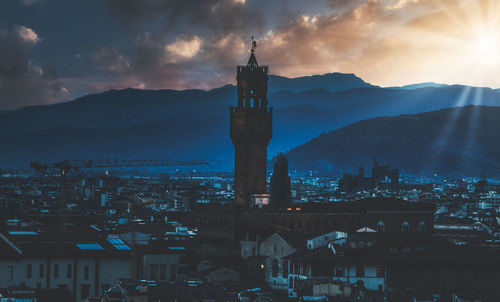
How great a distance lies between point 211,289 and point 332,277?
1165cm

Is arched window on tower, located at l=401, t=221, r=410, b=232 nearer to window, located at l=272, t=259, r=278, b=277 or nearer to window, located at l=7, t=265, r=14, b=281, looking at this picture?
window, located at l=272, t=259, r=278, b=277

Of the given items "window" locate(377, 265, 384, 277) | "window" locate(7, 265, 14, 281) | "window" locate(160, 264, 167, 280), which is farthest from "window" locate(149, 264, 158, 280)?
"window" locate(377, 265, 384, 277)

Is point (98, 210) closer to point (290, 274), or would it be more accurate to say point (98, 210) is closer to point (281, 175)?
point (281, 175)

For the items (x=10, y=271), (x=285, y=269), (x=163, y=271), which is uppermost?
(x=285, y=269)

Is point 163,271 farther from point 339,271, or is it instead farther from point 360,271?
point 360,271

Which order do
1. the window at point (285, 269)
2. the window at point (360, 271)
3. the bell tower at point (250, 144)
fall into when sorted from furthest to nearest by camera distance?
the bell tower at point (250, 144)
the window at point (285, 269)
the window at point (360, 271)

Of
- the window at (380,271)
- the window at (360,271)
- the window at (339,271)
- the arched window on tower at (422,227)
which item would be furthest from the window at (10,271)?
the arched window on tower at (422,227)

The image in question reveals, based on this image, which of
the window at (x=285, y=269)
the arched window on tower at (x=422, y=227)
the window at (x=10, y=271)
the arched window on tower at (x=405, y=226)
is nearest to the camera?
the window at (x=10, y=271)

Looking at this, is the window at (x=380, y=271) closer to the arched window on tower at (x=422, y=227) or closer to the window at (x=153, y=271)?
the window at (x=153, y=271)

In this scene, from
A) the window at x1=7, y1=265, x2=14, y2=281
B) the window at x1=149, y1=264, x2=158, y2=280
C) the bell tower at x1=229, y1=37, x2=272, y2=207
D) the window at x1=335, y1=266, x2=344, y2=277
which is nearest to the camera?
the window at x1=7, y1=265, x2=14, y2=281

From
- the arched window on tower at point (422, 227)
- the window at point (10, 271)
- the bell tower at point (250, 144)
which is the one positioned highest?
the bell tower at point (250, 144)

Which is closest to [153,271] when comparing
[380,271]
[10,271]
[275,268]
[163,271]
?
[163,271]

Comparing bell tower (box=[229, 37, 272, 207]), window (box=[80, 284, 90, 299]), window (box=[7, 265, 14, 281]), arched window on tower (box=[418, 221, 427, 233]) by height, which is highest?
bell tower (box=[229, 37, 272, 207])

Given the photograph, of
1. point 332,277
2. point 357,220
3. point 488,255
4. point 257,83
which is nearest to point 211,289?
point 332,277
